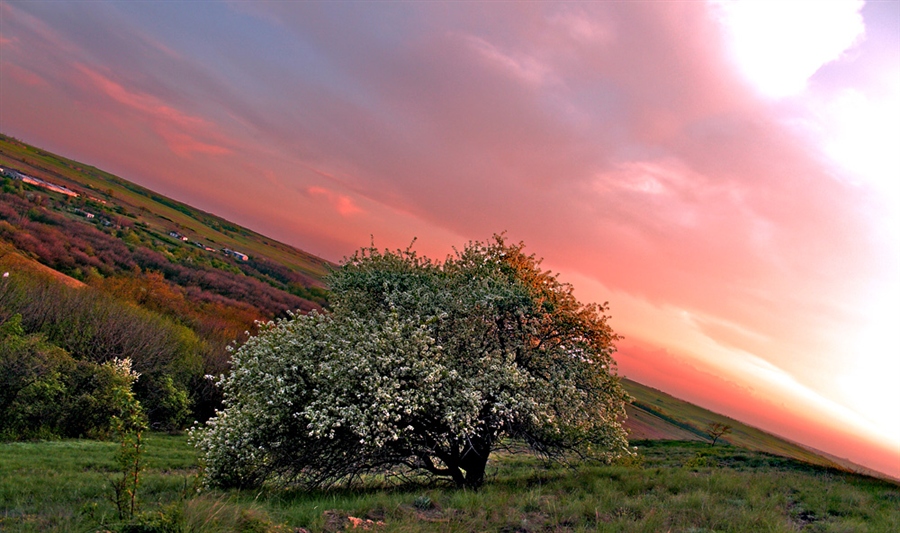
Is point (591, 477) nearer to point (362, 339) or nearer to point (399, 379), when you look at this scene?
point (399, 379)

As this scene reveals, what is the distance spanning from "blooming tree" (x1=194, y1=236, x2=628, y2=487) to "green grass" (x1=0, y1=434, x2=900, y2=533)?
1.49 m

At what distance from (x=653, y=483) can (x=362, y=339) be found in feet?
41.4

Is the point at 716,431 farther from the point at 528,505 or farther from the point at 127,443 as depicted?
the point at 127,443

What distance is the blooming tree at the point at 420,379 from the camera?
1919 cm

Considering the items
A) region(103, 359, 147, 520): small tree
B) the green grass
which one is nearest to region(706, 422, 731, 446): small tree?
the green grass

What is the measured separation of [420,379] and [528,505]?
19.4ft

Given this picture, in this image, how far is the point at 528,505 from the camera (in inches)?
617

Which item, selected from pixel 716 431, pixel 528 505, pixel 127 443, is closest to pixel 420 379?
pixel 528 505

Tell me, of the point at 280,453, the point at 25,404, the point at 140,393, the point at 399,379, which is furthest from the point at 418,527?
the point at 140,393

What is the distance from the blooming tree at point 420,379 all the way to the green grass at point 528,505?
4.90 ft

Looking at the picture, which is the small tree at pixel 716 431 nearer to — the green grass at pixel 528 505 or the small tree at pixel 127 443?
the green grass at pixel 528 505

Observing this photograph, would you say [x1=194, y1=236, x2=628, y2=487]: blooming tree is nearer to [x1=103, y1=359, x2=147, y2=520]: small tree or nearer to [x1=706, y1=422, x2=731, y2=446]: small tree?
[x1=103, y1=359, x2=147, y2=520]: small tree

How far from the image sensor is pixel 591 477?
20.8 metres

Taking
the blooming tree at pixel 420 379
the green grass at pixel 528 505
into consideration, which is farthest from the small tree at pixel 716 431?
the blooming tree at pixel 420 379
